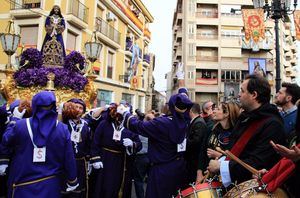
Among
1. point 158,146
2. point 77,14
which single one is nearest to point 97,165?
point 158,146

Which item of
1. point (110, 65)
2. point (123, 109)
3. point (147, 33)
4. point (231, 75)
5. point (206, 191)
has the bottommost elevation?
point (206, 191)

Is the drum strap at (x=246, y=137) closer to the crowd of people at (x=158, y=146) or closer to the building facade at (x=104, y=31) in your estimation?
the crowd of people at (x=158, y=146)

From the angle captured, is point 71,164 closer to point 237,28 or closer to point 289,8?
point 289,8

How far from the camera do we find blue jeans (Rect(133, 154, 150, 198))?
699 centimetres

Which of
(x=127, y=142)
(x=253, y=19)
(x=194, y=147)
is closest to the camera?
(x=194, y=147)

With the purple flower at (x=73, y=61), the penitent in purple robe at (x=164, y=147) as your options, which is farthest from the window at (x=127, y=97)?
the penitent in purple robe at (x=164, y=147)

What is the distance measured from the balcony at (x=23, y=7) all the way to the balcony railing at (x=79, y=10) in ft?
7.14

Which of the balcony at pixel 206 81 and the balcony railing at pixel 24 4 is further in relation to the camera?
the balcony at pixel 206 81

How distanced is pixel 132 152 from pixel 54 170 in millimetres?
2415

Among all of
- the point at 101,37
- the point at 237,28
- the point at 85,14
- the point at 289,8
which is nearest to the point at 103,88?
the point at 101,37

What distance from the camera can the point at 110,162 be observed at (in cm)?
579

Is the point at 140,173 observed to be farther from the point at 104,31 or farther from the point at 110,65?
the point at 110,65

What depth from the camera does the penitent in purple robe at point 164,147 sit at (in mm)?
4480

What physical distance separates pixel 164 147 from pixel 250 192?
6.87 feet
